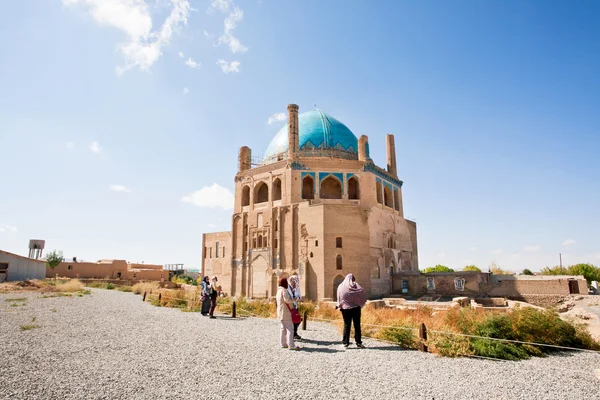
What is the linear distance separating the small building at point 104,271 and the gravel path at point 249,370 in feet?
128

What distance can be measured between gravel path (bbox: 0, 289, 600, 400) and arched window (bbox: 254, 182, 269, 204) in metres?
21.4

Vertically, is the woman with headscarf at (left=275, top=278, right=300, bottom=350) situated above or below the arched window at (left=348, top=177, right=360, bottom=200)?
below

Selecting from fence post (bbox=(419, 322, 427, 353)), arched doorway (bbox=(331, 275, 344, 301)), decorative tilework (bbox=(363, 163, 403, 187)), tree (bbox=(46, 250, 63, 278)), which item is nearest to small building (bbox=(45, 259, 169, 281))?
tree (bbox=(46, 250, 63, 278))

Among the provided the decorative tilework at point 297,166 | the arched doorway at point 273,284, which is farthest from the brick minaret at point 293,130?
the arched doorway at point 273,284

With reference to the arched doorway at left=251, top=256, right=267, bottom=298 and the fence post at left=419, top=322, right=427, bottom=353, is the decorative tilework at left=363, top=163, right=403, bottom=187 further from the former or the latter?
the fence post at left=419, top=322, right=427, bottom=353

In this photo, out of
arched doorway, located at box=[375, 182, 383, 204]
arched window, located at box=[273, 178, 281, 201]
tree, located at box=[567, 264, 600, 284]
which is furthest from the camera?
tree, located at box=[567, 264, 600, 284]

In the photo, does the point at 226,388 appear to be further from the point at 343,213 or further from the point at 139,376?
the point at 343,213

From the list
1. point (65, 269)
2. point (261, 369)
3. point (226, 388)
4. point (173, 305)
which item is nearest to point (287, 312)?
point (261, 369)

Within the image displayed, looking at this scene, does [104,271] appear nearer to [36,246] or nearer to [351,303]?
[36,246]

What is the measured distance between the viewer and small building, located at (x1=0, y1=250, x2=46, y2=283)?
1288 inches

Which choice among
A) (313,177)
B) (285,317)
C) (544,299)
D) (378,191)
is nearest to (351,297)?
(285,317)

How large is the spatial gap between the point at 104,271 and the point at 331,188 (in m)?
33.2

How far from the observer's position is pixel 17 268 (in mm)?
34812

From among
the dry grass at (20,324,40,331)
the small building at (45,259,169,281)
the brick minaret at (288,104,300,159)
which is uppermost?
the brick minaret at (288,104,300,159)
